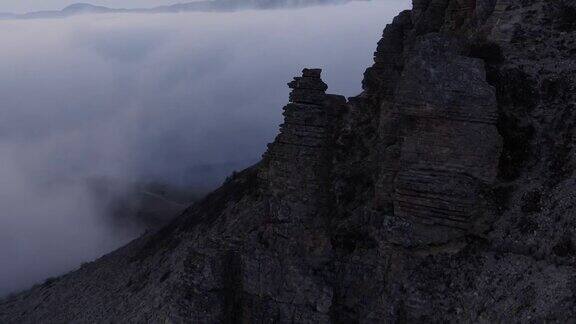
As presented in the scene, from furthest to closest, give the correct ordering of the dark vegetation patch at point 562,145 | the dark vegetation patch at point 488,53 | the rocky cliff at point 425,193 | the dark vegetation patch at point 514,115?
1. the dark vegetation patch at point 488,53
2. the dark vegetation patch at point 514,115
3. the dark vegetation patch at point 562,145
4. the rocky cliff at point 425,193

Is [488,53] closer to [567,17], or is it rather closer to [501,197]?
[567,17]

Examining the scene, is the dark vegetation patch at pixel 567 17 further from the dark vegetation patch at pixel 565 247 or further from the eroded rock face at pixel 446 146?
the dark vegetation patch at pixel 565 247

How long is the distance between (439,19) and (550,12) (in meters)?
7.69

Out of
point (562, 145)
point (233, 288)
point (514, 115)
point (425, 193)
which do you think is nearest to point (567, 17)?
point (514, 115)

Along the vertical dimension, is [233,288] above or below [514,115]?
below

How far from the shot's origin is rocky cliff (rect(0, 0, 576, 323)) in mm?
25766

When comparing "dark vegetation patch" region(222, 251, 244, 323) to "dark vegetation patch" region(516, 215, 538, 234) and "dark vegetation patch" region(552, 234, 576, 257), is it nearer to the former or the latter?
"dark vegetation patch" region(516, 215, 538, 234)

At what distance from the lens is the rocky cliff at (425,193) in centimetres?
2577

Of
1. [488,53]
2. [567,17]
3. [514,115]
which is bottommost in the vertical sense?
[514,115]

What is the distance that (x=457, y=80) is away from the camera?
28156 millimetres

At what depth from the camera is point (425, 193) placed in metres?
27.6

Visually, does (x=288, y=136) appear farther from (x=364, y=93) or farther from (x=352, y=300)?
(x=352, y=300)

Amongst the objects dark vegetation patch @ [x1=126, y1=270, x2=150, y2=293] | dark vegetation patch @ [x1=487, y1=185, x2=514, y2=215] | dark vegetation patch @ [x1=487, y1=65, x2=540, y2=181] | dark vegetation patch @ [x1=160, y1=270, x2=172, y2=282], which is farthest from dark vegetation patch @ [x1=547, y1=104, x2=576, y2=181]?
dark vegetation patch @ [x1=126, y1=270, x2=150, y2=293]

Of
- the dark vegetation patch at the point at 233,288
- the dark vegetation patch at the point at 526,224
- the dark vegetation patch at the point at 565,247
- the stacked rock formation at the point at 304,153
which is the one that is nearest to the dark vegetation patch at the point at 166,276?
the dark vegetation patch at the point at 233,288
